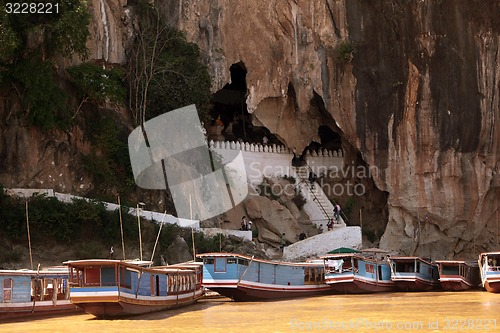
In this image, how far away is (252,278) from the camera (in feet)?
76.0

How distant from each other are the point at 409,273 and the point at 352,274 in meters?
2.37

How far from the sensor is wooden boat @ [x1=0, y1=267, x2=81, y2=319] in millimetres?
18938

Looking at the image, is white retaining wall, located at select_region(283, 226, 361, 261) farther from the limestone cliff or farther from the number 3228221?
the number 3228221

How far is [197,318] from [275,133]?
17098 mm

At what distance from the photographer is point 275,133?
35500mm

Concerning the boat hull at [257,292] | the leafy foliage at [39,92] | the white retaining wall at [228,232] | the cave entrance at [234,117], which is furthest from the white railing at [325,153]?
the leafy foliage at [39,92]

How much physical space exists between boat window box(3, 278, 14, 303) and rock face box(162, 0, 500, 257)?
16.5 meters

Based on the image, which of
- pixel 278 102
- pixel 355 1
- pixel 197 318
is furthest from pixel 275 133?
pixel 197 318

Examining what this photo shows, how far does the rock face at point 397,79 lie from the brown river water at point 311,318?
11878mm

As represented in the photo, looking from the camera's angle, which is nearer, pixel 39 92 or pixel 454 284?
pixel 454 284

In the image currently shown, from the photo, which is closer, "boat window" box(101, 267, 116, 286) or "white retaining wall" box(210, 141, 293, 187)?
"boat window" box(101, 267, 116, 286)

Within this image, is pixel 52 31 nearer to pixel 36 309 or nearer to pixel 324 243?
pixel 36 309

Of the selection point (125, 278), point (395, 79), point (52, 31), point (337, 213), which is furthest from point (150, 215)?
point (395, 79)

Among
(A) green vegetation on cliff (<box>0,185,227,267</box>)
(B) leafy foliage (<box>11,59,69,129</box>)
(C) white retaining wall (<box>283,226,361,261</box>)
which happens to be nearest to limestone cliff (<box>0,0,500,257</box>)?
(C) white retaining wall (<box>283,226,361,261</box>)
